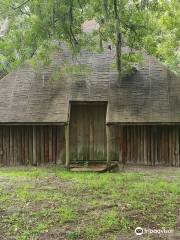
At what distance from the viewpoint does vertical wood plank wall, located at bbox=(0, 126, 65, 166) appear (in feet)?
67.5

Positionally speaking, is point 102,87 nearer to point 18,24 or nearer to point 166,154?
point 166,154

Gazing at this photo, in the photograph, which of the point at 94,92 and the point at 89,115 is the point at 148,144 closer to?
the point at 89,115

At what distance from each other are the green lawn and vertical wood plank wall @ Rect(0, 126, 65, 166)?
12.4 ft

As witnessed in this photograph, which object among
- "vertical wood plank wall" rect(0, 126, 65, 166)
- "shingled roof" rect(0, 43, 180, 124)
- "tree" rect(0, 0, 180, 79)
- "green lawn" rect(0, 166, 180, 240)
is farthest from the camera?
"vertical wood plank wall" rect(0, 126, 65, 166)

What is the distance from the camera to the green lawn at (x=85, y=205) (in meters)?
9.48

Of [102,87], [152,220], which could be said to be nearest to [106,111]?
[102,87]

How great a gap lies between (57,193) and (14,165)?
314 inches

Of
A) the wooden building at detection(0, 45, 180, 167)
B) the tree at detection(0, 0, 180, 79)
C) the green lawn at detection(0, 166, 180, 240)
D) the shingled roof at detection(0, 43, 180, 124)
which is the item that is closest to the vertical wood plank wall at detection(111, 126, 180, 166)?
the wooden building at detection(0, 45, 180, 167)

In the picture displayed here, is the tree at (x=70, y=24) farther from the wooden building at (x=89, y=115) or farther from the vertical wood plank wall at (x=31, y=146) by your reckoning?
the vertical wood plank wall at (x=31, y=146)

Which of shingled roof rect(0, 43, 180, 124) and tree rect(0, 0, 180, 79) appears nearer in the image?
tree rect(0, 0, 180, 79)

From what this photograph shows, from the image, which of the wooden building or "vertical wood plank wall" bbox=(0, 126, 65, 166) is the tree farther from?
"vertical wood plank wall" bbox=(0, 126, 65, 166)

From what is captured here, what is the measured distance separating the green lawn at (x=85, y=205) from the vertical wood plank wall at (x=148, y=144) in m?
3.52

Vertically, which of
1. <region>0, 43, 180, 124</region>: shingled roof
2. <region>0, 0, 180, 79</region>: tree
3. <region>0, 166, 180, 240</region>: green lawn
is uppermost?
<region>0, 0, 180, 79</region>: tree

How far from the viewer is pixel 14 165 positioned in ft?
67.5
